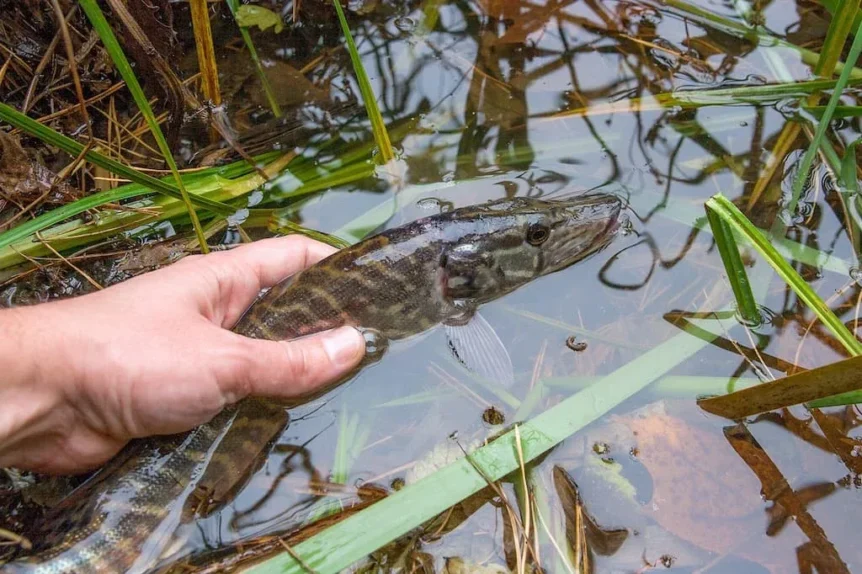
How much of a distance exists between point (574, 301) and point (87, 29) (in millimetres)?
3198

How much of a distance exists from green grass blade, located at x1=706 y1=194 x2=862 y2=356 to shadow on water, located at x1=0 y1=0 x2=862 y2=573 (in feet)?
1.82

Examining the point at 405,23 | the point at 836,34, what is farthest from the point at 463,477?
the point at 405,23

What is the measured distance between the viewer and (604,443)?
9.07 feet

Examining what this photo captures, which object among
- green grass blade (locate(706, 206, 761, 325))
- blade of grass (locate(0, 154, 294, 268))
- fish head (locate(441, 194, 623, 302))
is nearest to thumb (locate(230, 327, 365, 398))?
fish head (locate(441, 194, 623, 302))

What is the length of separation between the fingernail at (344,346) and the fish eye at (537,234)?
945 mm

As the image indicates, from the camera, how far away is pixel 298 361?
→ 2498 mm

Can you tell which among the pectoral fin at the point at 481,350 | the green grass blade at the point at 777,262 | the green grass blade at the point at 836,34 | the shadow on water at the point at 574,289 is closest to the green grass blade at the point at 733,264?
the green grass blade at the point at 777,262

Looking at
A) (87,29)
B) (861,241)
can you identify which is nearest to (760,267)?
(861,241)

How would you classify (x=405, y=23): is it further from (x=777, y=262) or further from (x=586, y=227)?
(x=777, y=262)

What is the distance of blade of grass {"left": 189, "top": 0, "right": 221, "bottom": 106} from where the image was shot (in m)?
3.20

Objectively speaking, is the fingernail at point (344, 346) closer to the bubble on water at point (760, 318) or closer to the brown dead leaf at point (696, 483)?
the brown dead leaf at point (696, 483)

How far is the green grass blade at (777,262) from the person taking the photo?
93.2 inches

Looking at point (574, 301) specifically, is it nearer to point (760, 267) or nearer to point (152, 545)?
point (760, 267)

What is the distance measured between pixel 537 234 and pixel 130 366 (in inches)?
72.8
